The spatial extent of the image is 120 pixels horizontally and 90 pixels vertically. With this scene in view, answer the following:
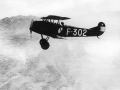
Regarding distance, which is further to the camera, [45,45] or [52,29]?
[45,45]

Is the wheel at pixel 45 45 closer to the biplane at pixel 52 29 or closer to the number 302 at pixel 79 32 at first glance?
the biplane at pixel 52 29

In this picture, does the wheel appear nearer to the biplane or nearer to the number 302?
the biplane

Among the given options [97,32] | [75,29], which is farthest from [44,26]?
[97,32]

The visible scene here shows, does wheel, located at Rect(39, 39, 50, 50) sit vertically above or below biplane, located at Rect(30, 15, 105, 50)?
below

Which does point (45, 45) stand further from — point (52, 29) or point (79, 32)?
point (79, 32)

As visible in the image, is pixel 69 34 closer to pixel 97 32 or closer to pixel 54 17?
pixel 54 17

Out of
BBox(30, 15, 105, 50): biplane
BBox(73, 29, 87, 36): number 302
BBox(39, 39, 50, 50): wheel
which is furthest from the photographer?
BBox(73, 29, 87, 36): number 302

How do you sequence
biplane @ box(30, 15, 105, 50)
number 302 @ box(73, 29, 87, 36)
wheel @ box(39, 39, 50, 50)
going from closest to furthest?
biplane @ box(30, 15, 105, 50) < wheel @ box(39, 39, 50, 50) < number 302 @ box(73, 29, 87, 36)

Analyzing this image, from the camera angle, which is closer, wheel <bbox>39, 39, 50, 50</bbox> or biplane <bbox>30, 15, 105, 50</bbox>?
biplane <bbox>30, 15, 105, 50</bbox>

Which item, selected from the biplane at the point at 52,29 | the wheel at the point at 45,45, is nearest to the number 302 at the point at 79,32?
the biplane at the point at 52,29

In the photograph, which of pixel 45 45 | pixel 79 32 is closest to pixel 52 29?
pixel 45 45

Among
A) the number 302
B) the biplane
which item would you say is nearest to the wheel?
the biplane
